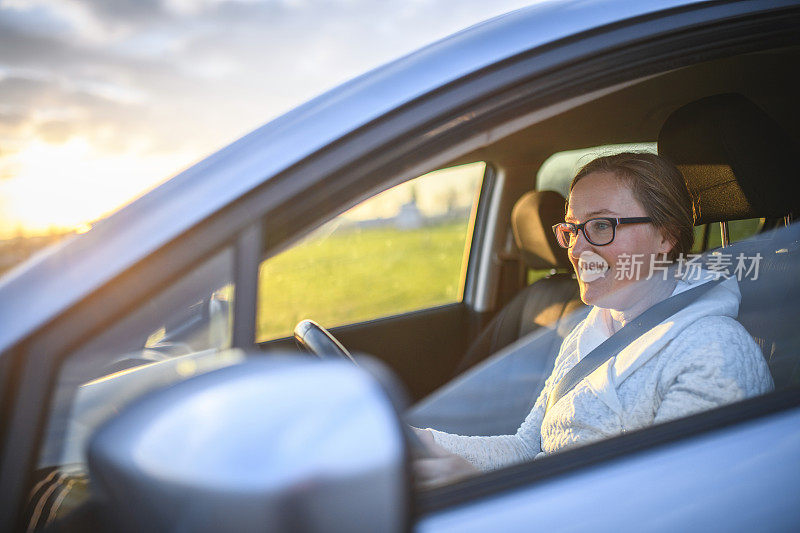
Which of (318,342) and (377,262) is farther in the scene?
(377,262)

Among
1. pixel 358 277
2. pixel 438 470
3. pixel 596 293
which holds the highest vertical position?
pixel 358 277

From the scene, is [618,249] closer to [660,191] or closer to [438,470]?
[660,191]

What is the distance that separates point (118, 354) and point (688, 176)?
1.64m

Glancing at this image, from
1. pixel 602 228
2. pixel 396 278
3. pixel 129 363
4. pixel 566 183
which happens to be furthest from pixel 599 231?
pixel 396 278

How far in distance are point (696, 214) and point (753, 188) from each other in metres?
0.19

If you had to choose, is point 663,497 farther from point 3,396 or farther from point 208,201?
point 3,396

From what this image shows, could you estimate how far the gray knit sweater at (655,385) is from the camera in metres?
1.23

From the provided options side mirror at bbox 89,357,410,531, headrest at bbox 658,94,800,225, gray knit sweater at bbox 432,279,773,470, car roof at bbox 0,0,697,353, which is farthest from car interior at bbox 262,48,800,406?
side mirror at bbox 89,357,410,531

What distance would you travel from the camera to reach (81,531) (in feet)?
2.45

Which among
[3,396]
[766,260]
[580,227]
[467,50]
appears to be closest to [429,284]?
[580,227]

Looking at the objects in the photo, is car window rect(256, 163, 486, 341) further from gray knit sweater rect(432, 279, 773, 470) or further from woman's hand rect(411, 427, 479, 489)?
gray knit sweater rect(432, 279, 773, 470)

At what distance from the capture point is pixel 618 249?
1.65 m

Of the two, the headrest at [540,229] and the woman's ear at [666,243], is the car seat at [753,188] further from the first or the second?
the headrest at [540,229]

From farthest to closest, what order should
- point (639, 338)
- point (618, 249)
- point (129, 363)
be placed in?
point (618, 249) → point (639, 338) → point (129, 363)
